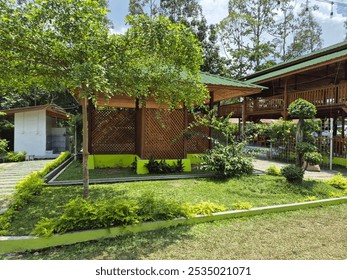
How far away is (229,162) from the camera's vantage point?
7.09m

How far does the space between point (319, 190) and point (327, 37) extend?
32.6 metres

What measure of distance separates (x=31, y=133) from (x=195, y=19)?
66.1ft

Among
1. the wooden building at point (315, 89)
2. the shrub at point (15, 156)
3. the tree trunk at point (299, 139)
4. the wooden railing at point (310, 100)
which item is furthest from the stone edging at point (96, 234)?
the shrub at point (15, 156)

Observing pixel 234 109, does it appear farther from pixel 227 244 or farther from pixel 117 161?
pixel 227 244

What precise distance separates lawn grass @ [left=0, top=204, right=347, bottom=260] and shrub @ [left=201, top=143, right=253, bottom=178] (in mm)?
2832

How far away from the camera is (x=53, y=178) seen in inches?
273

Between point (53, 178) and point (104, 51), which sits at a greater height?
point (104, 51)

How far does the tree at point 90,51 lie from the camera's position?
365cm

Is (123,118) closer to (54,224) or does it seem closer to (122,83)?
(122,83)

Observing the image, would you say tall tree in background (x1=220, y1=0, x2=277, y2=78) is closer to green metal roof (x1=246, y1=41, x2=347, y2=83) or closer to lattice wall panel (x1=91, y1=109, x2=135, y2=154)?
green metal roof (x1=246, y1=41, x2=347, y2=83)

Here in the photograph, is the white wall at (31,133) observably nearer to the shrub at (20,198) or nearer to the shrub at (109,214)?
the shrub at (20,198)

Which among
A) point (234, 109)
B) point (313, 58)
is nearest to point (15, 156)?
point (234, 109)

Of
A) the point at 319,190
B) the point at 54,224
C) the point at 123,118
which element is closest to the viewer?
the point at 54,224
